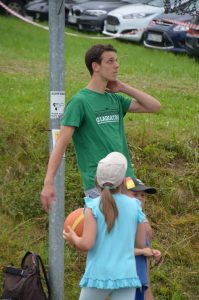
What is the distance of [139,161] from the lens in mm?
7863

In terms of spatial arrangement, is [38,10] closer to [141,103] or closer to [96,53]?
[141,103]

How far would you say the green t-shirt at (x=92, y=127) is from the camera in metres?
5.38

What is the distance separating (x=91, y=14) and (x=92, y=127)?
1432cm

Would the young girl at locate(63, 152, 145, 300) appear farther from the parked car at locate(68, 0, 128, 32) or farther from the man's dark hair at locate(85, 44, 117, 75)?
the parked car at locate(68, 0, 128, 32)

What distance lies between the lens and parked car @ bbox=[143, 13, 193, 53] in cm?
1545

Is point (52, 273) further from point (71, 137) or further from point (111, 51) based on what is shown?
point (111, 51)

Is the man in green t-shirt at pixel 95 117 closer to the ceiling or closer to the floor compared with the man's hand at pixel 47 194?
closer to the ceiling

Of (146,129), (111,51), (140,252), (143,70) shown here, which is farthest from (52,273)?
(143,70)

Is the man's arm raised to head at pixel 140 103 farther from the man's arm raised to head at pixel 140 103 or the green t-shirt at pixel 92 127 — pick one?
the green t-shirt at pixel 92 127

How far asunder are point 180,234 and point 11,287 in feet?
7.08

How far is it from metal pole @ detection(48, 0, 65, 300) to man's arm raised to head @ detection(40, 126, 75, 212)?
41 cm

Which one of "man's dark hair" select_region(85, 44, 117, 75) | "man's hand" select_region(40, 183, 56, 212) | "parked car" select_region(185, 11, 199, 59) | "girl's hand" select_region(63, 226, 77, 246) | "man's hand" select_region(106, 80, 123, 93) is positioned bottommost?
"girl's hand" select_region(63, 226, 77, 246)

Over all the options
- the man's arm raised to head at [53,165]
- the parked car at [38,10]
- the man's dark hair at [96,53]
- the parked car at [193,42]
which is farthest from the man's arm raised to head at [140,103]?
the parked car at [38,10]

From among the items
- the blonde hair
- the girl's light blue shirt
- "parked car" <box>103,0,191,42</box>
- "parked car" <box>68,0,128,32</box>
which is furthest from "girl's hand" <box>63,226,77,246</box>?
"parked car" <box>68,0,128,32</box>
